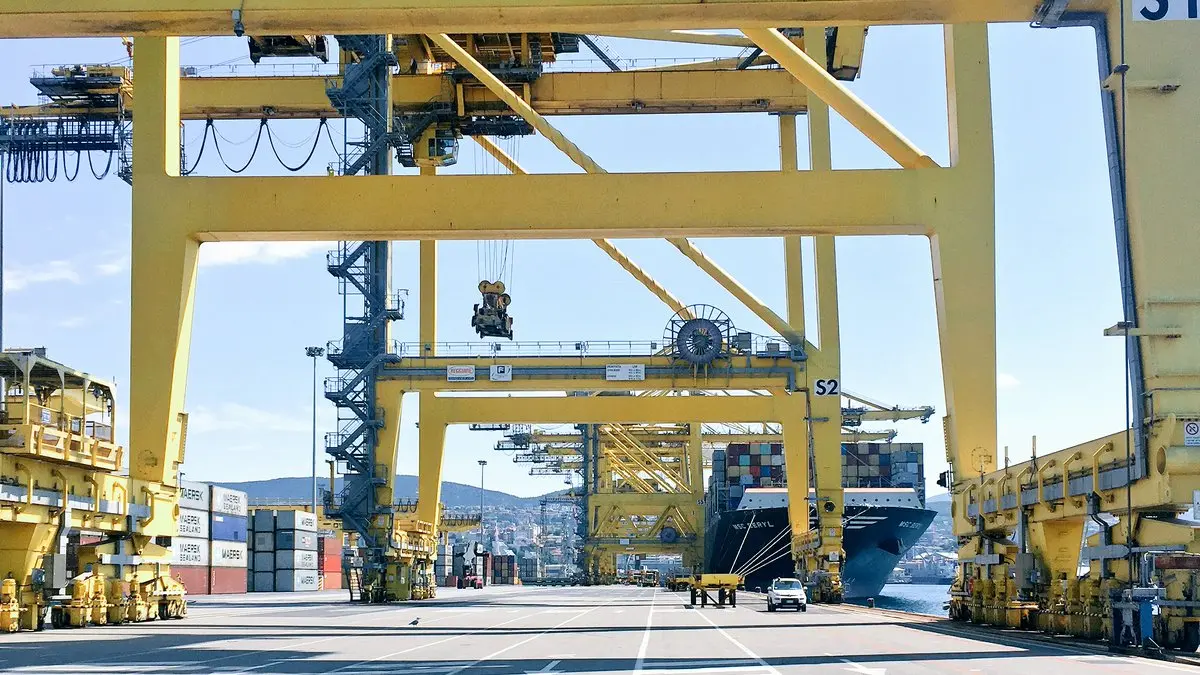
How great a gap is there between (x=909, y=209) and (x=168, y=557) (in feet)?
57.0

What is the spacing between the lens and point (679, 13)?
18.2m

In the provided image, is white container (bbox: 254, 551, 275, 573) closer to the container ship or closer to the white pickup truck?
the container ship

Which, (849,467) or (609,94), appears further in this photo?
(849,467)

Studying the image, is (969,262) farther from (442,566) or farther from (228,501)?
(442,566)

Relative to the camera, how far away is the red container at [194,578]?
179 feet

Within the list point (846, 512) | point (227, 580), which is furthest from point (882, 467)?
point (227, 580)

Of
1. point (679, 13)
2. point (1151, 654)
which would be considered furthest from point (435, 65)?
point (1151, 654)

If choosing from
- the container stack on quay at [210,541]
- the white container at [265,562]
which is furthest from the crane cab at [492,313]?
the white container at [265,562]

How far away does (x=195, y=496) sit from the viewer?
55.3m

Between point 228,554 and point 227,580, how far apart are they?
3.81 feet

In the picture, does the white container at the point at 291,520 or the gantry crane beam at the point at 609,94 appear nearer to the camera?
the gantry crane beam at the point at 609,94

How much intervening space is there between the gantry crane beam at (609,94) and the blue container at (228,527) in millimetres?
23758

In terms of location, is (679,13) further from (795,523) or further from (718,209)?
(795,523)

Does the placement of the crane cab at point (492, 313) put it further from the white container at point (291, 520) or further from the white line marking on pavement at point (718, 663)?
the white line marking on pavement at point (718, 663)
